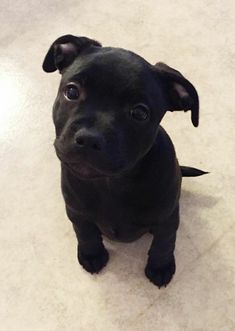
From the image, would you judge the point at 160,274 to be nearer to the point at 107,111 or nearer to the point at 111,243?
the point at 111,243

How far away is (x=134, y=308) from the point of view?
5.13 feet

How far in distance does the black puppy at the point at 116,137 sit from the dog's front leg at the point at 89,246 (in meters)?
0.01

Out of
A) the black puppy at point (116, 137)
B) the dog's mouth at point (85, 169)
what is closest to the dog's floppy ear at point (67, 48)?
the black puppy at point (116, 137)

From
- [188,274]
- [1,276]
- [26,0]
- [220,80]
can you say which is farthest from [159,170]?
[26,0]

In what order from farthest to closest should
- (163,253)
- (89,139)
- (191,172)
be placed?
(191,172) < (163,253) < (89,139)

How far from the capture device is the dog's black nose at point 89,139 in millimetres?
1051

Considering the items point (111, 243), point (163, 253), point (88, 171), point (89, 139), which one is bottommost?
point (111, 243)

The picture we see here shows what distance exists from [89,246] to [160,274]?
23cm

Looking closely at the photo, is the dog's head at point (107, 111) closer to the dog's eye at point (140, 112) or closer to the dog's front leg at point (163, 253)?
the dog's eye at point (140, 112)

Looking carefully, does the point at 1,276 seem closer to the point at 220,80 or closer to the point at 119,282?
the point at 119,282

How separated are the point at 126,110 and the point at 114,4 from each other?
4.44ft

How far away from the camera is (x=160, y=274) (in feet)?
5.15

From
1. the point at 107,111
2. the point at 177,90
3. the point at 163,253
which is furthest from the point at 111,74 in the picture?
the point at 163,253

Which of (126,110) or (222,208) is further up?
(126,110)
